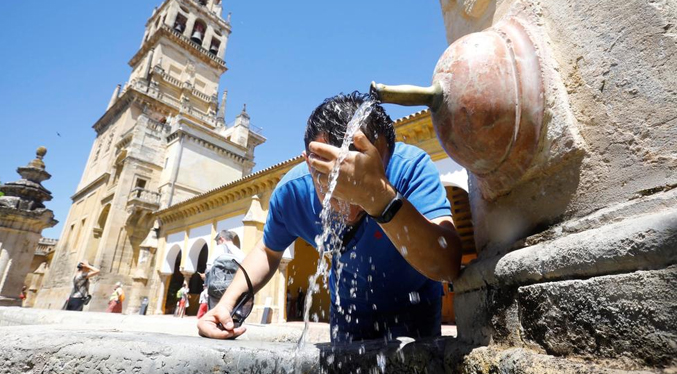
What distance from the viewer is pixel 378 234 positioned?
4.77 ft

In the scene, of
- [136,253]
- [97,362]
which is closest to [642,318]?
[97,362]

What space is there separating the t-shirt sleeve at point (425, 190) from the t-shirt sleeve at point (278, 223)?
607 mm

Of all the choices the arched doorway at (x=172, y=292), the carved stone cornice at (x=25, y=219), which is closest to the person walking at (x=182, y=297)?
the arched doorway at (x=172, y=292)

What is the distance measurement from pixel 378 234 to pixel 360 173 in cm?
62

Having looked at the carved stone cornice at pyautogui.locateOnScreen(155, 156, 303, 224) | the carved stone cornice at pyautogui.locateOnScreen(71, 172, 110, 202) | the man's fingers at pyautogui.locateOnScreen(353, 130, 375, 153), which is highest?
the carved stone cornice at pyautogui.locateOnScreen(71, 172, 110, 202)

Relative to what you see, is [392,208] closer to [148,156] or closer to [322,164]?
[322,164]

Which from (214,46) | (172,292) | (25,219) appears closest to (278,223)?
(25,219)

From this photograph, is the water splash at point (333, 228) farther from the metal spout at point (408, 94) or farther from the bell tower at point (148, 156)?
the bell tower at point (148, 156)

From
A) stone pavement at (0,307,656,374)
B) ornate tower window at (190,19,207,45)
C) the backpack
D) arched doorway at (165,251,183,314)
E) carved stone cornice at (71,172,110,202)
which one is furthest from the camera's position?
ornate tower window at (190,19,207,45)

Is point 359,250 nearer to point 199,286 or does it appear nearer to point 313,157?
→ point 313,157

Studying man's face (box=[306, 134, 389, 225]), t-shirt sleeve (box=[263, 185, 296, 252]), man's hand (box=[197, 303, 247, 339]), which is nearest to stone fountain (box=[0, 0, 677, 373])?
man's face (box=[306, 134, 389, 225])

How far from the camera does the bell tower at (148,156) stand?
18.7m

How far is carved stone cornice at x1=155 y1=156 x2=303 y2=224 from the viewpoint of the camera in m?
11.7

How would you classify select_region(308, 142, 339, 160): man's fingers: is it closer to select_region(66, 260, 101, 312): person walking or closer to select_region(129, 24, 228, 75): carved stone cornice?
select_region(66, 260, 101, 312): person walking
